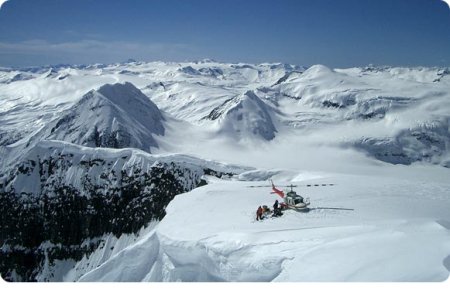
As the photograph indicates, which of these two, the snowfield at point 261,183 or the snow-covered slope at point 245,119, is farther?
the snow-covered slope at point 245,119

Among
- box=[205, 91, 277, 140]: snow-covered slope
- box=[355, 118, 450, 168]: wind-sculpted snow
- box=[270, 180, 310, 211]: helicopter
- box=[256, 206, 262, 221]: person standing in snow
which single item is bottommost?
box=[355, 118, 450, 168]: wind-sculpted snow

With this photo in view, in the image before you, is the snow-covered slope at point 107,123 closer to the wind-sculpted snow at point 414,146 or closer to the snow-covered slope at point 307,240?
the snow-covered slope at point 307,240

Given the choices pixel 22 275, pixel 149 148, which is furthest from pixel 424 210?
pixel 149 148

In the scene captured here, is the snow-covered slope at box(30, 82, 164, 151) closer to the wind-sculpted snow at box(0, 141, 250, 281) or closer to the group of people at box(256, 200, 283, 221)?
the wind-sculpted snow at box(0, 141, 250, 281)

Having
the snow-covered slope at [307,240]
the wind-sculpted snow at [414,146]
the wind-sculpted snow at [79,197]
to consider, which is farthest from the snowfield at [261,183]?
the wind-sculpted snow at [414,146]

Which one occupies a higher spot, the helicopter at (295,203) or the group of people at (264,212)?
the helicopter at (295,203)

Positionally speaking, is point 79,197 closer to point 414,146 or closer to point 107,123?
point 107,123

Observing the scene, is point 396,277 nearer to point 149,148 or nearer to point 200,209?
point 200,209

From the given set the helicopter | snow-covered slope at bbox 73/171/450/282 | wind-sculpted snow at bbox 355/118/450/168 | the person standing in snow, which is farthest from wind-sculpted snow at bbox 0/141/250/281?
wind-sculpted snow at bbox 355/118/450/168
